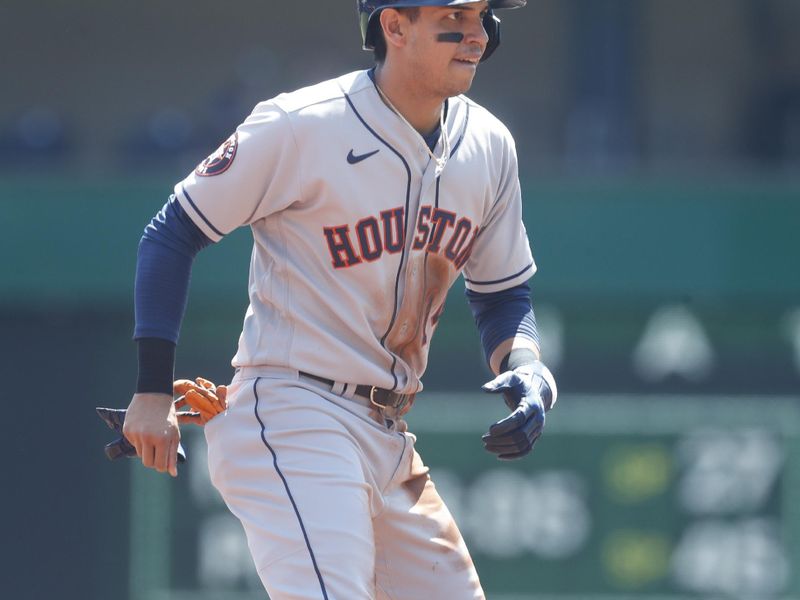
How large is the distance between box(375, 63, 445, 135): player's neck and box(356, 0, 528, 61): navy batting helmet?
0.08 meters

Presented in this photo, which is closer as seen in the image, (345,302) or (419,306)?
(345,302)

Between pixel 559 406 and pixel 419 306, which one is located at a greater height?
pixel 419 306

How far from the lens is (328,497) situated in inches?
117

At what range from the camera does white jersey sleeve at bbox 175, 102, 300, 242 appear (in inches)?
120

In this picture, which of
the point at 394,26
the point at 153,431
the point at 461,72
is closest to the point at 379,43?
the point at 394,26

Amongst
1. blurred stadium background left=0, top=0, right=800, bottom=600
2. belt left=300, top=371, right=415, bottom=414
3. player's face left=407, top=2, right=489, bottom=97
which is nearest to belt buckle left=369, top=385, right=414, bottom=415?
belt left=300, top=371, right=415, bottom=414

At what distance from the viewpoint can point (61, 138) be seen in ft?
31.7

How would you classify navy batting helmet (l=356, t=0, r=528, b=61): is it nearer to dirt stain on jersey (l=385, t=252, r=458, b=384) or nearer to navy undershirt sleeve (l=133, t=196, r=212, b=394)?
dirt stain on jersey (l=385, t=252, r=458, b=384)

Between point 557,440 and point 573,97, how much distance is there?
3993 mm

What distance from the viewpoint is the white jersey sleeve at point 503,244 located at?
3.40 metres

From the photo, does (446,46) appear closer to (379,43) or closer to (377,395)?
(379,43)

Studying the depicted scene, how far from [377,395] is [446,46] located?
0.71 m

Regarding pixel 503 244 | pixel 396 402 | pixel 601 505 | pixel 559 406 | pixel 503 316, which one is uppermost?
pixel 503 244

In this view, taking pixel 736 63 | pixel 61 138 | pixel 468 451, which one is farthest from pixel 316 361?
pixel 736 63
